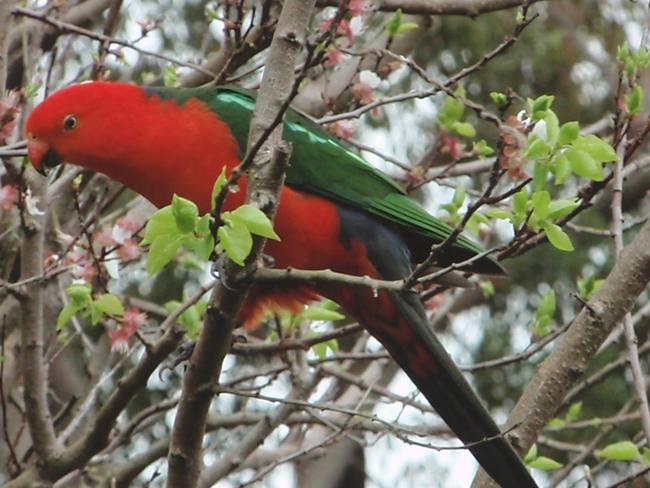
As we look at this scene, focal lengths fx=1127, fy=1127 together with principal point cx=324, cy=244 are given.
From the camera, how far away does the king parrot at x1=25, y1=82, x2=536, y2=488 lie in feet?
11.5

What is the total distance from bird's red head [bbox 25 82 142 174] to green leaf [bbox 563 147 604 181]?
1.59m

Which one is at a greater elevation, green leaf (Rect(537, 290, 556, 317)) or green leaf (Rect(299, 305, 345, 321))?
green leaf (Rect(299, 305, 345, 321))

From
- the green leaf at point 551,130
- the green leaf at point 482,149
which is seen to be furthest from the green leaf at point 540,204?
the green leaf at point 482,149

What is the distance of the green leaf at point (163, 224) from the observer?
2.44 metres

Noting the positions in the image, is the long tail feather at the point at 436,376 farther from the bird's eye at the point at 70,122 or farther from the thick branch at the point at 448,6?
the thick branch at the point at 448,6

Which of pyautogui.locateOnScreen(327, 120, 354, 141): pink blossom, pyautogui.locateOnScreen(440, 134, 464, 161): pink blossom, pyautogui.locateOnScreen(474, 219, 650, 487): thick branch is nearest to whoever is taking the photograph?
pyautogui.locateOnScreen(474, 219, 650, 487): thick branch

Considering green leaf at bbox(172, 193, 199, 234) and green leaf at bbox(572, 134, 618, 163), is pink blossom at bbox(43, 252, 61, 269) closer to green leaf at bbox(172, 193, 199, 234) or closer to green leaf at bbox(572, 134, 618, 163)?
green leaf at bbox(172, 193, 199, 234)

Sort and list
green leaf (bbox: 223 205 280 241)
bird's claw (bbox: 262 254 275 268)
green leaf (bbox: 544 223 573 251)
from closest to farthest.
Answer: green leaf (bbox: 223 205 280 241) → green leaf (bbox: 544 223 573 251) → bird's claw (bbox: 262 254 275 268)

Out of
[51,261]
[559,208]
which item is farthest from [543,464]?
A: [51,261]

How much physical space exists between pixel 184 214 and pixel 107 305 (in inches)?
42.1

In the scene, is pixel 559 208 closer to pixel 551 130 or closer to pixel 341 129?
pixel 551 130

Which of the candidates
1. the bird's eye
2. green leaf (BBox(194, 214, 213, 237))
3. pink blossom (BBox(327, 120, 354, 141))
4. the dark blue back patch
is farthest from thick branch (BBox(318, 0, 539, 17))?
green leaf (BBox(194, 214, 213, 237))

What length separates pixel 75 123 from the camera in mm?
3619

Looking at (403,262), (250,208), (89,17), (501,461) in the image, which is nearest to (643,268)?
(501,461)
